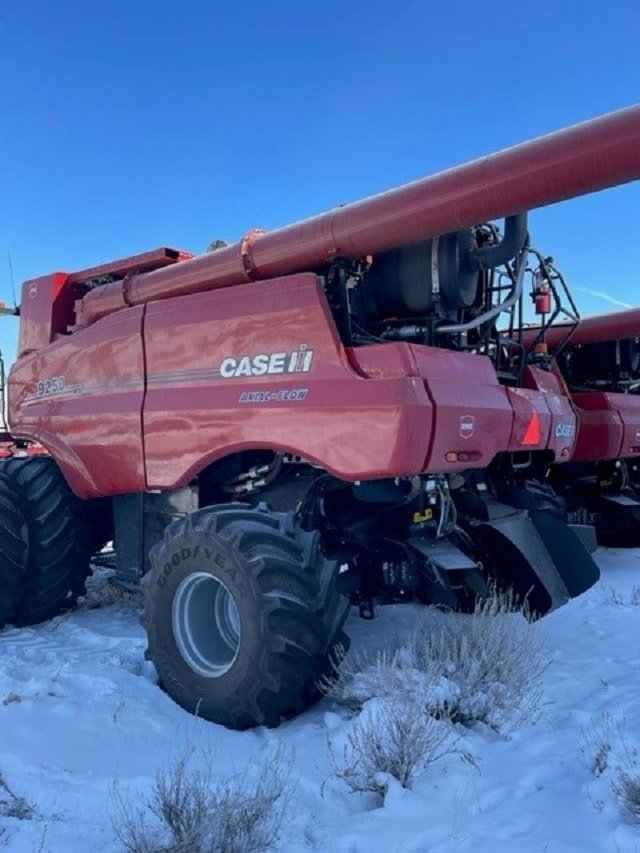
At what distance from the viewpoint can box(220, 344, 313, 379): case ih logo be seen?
4016 millimetres

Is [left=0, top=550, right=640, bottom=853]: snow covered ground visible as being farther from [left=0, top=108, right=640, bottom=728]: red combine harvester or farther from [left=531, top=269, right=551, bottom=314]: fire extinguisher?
[left=531, top=269, right=551, bottom=314]: fire extinguisher

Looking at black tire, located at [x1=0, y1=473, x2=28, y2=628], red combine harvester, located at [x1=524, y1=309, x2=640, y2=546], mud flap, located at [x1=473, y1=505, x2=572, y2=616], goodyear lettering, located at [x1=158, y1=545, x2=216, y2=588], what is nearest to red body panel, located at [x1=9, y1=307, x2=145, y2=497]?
black tire, located at [x1=0, y1=473, x2=28, y2=628]

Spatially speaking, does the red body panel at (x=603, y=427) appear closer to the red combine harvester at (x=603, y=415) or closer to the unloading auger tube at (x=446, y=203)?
the red combine harvester at (x=603, y=415)

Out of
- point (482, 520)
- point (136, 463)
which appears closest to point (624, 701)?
point (482, 520)

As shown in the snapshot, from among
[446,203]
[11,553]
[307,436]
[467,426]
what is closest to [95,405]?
[11,553]

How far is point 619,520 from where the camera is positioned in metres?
8.27

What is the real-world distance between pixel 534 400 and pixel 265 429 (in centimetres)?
197

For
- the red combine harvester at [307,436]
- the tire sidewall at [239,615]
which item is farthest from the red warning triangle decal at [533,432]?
the tire sidewall at [239,615]

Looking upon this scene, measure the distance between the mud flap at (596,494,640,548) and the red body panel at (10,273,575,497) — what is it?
3.07 metres

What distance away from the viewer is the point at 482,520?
4863 mm

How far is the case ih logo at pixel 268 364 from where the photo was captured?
4016 millimetres

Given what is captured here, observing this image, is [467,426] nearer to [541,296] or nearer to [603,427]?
[541,296]

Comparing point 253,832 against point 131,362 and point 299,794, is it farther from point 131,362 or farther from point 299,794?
point 131,362

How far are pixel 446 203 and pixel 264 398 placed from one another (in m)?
1.45
